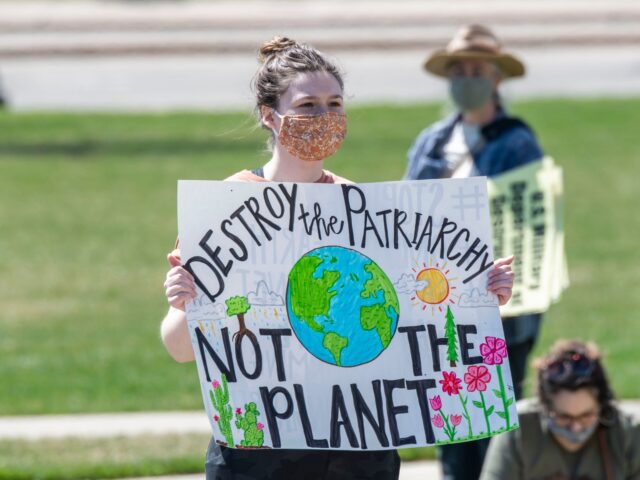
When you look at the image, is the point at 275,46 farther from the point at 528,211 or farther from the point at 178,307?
the point at 528,211

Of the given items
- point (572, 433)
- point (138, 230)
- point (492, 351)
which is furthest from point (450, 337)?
point (138, 230)

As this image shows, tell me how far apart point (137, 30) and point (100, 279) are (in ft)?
54.8

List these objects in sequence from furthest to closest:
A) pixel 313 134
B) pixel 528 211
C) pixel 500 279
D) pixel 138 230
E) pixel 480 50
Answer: pixel 138 230, pixel 480 50, pixel 528 211, pixel 500 279, pixel 313 134

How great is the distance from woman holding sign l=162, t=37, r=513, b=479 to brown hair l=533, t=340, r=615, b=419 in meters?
1.66

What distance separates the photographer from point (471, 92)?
5.56 m

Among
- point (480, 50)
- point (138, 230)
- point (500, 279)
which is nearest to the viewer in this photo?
point (500, 279)

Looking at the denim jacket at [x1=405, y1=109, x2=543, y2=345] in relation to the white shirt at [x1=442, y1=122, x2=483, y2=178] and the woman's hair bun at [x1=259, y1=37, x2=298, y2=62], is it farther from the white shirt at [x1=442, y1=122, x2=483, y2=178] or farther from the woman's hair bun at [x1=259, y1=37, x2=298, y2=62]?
the woman's hair bun at [x1=259, y1=37, x2=298, y2=62]

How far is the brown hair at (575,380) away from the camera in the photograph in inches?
191

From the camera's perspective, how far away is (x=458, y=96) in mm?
5531

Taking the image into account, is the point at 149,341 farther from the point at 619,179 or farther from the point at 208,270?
the point at 619,179

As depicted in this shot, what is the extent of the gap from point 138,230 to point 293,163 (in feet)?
30.7

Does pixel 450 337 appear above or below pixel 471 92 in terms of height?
below

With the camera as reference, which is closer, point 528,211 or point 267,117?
point 267,117

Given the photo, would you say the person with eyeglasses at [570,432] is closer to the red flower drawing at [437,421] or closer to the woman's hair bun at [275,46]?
the red flower drawing at [437,421]
